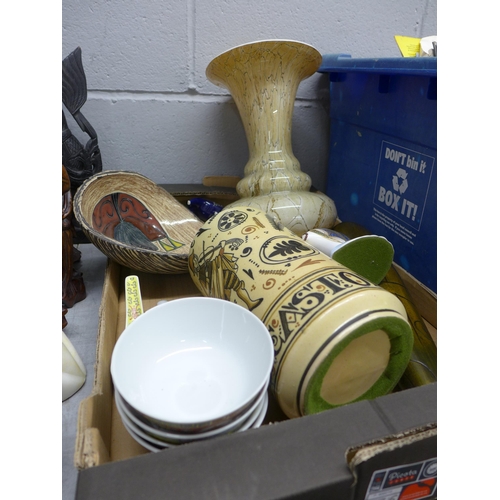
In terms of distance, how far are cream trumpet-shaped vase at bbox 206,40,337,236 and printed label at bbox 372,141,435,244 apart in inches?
3.6

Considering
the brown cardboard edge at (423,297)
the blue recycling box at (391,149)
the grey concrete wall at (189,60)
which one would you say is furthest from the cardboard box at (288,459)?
the grey concrete wall at (189,60)

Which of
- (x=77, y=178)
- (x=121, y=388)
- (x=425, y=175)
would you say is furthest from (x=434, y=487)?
(x=77, y=178)

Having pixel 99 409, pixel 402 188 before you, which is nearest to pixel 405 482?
pixel 99 409

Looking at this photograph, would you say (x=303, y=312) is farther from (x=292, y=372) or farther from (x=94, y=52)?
(x=94, y=52)

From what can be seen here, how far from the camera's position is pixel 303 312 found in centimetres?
35

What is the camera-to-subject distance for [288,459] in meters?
0.26

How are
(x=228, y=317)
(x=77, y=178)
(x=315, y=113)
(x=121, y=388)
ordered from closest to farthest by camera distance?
(x=121, y=388) → (x=228, y=317) → (x=77, y=178) → (x=315, y=113)

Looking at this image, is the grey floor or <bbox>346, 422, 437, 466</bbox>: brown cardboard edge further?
the grey floor

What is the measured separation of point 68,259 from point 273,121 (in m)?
0.42

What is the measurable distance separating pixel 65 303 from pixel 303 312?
428 mm

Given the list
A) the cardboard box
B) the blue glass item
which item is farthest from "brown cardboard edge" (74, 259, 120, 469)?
the blue glass item

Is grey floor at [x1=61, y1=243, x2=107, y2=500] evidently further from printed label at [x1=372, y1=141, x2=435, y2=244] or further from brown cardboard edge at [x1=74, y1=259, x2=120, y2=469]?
printed label at [x1=372, y1=141, x2=435, y2=244]

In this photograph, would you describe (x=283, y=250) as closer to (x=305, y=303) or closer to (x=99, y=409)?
(x=305, y=303)

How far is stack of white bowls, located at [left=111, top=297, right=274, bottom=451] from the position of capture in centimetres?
29
